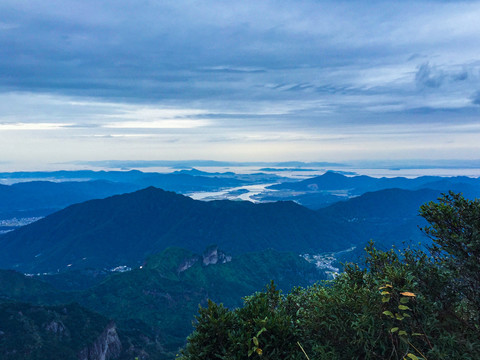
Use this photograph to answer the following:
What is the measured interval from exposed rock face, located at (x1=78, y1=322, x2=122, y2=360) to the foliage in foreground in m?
137

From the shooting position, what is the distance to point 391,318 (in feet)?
46.0

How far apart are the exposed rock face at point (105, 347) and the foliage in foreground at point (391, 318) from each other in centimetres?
13678

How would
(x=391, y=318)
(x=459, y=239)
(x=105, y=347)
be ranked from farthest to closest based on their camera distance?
(x=105, y=347) → (x=459, y=239) → (x=391, y=318)

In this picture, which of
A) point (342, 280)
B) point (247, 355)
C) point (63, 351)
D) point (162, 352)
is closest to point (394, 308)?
point (247, 355)

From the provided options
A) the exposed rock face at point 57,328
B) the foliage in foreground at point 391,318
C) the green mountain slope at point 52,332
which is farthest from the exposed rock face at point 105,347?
the foliage in foreground at point 391,318

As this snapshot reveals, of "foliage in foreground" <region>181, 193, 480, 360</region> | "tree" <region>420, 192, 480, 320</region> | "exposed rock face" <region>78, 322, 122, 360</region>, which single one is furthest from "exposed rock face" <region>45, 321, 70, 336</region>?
"tree" <region>420, 192, 480, 320</region>

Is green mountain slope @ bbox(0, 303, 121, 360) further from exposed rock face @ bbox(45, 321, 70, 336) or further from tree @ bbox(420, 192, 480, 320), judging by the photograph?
tree @ bbox(420, 192, 480, 320)

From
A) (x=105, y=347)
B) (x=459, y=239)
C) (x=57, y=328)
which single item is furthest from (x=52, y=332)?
(x=459, y=239)

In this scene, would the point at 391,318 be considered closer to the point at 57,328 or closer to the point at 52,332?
the point at 52,332

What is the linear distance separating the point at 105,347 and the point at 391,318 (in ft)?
505

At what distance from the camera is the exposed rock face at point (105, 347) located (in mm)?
128962

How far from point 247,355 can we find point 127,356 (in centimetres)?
15693

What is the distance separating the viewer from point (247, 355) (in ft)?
51.3

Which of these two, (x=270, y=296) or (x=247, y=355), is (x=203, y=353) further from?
(x=270, y=296)
